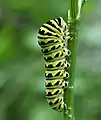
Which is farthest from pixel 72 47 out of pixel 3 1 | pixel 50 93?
pixel 3 1

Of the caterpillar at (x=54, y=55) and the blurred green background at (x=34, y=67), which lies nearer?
the caterpillar at (x=54, y=55)

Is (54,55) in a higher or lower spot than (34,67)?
higher

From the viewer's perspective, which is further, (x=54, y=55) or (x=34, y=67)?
(x=34, y=67)

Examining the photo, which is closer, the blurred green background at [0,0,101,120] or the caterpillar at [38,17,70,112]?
the caterpillar at [38,17,70,112]
